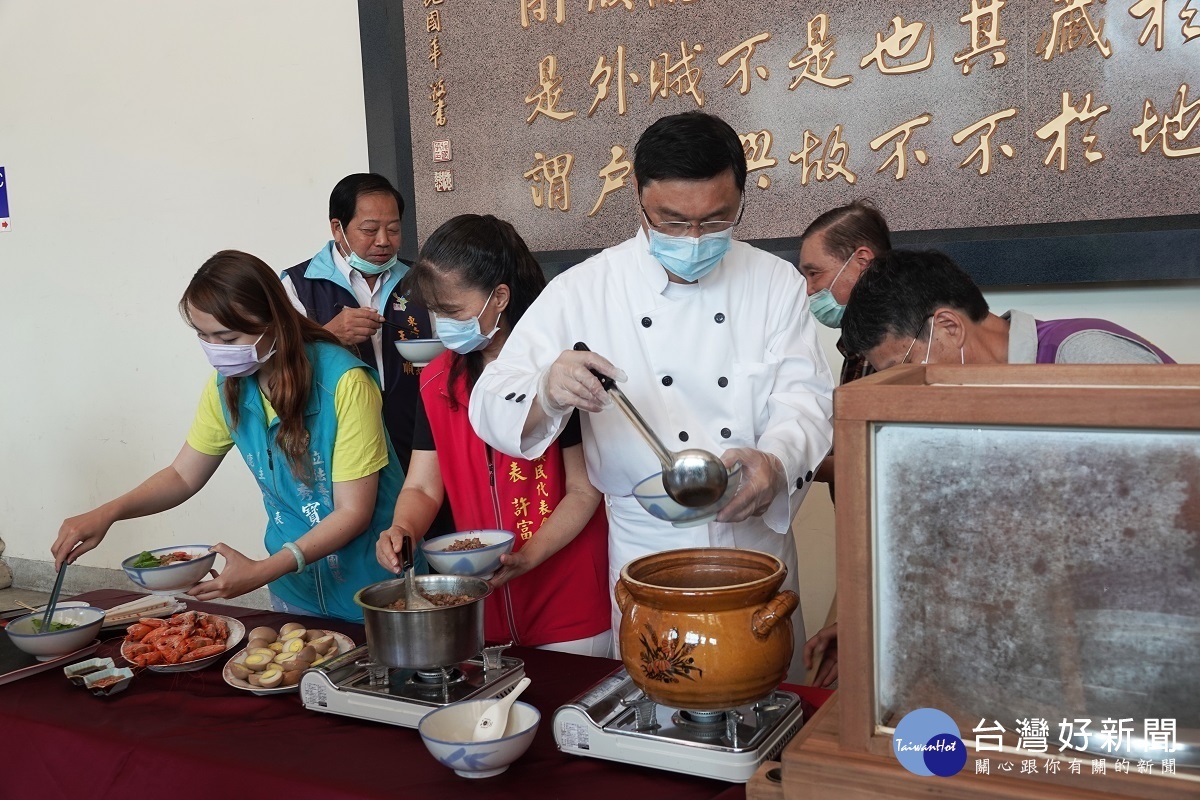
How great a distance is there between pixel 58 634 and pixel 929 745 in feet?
5.48

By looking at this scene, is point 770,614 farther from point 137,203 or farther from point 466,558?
point 137,203

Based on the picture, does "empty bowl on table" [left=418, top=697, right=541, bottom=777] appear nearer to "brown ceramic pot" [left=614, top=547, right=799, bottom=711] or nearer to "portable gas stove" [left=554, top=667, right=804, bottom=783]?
"portable gas stove" [left=554, top=667, right=804, bottom=783]

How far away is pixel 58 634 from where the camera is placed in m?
1.95

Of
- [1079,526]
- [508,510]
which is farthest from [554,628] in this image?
[1079,526]

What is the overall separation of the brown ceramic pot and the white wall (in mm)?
3320

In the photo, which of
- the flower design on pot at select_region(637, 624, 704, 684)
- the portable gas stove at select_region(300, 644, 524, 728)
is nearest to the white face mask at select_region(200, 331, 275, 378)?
the portable gas stove at select_region(300, 644, 524, 728)

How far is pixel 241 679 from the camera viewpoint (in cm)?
177

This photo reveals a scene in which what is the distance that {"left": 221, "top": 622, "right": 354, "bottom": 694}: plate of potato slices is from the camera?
1.71 meters

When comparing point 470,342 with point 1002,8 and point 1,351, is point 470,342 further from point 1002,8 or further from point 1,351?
point 1,351

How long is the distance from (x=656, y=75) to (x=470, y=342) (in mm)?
1642

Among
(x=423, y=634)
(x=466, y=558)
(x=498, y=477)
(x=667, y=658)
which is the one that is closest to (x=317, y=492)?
(x=498, y=477)

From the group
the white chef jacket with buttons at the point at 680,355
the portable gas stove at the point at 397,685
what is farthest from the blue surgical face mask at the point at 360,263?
the portable gas stove at the point at 397,685

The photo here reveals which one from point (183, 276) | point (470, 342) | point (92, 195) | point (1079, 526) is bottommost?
point (1079, 526)

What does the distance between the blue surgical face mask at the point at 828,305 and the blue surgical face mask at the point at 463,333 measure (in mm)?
926
